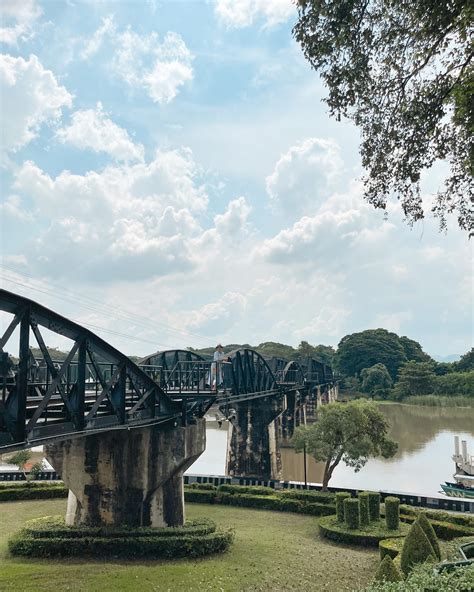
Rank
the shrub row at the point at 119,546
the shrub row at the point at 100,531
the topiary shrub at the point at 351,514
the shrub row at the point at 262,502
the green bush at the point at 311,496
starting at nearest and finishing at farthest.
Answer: the shrub row at the point at 119,546 → the shrub row at the point at 100,531 → the topiary shrub at the point at 351,514 → the shrub row at the point at 262,502 → the green bush at the point at 311,496

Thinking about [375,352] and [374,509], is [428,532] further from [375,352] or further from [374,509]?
[375,352]

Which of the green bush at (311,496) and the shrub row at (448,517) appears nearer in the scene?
the shrub row at (448,517)

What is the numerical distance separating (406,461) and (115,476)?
3731 cm

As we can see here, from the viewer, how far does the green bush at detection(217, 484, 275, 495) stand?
28484 millimetres

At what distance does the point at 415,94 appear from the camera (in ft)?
41.9

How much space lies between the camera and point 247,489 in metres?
28.8

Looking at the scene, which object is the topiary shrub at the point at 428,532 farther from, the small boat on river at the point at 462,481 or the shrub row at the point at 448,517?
the small boat on river at the point at 462,481

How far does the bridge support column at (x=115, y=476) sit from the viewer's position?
19.7 metres

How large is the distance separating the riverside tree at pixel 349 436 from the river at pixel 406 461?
11.0m

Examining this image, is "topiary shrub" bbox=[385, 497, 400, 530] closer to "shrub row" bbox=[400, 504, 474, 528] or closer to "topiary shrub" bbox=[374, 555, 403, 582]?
"shrub row" bbox=[400, 504, 474, 528]

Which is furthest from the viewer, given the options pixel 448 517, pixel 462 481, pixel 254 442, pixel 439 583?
pixel 254 442

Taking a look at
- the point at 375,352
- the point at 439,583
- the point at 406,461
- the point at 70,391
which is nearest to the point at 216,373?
the point at 70,391

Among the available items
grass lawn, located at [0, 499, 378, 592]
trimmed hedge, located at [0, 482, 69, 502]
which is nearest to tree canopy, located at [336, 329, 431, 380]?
trimmed hedge, located at [0, 482, 69, 502]

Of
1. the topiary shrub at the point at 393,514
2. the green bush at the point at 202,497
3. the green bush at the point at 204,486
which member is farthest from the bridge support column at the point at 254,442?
the topiary shrub at the point at 393,514
